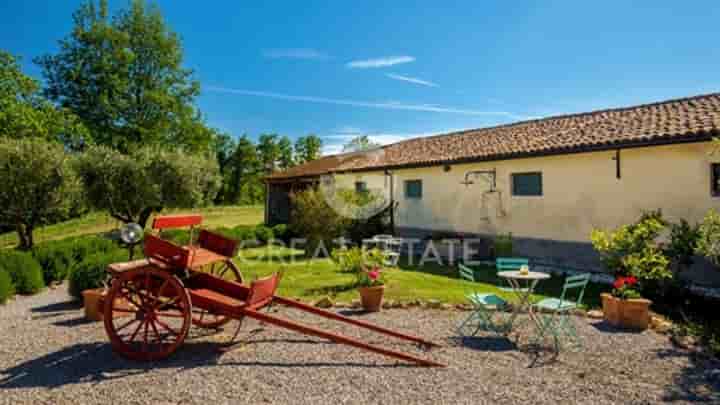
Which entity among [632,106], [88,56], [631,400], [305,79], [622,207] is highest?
[88,56]

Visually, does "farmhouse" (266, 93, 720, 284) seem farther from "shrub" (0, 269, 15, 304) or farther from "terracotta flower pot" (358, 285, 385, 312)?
"shrub" (0, 269, 15, 304)

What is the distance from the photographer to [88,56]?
23922 millimetres

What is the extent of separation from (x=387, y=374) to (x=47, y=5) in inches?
898

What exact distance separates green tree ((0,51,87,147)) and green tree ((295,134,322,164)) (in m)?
23.4

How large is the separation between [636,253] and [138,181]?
14.5 metres

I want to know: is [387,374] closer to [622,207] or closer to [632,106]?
[622,207]

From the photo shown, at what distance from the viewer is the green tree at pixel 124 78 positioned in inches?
942

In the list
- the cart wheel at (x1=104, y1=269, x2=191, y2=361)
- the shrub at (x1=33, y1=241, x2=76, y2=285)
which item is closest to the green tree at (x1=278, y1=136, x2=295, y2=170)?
the shrub at (x1=33, y1=241, x2=76, y2=285)

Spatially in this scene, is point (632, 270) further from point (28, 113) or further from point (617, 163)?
point (28, 113)

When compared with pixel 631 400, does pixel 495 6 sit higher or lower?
higher

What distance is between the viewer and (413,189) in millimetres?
14547

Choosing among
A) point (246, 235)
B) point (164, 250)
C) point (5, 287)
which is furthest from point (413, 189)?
point (5, 287)

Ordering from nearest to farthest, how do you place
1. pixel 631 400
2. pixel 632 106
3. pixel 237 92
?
1. pixel 631 400
2. pixel 632 106
3. pixel 237 92

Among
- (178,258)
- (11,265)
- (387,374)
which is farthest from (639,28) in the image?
(11,265)
